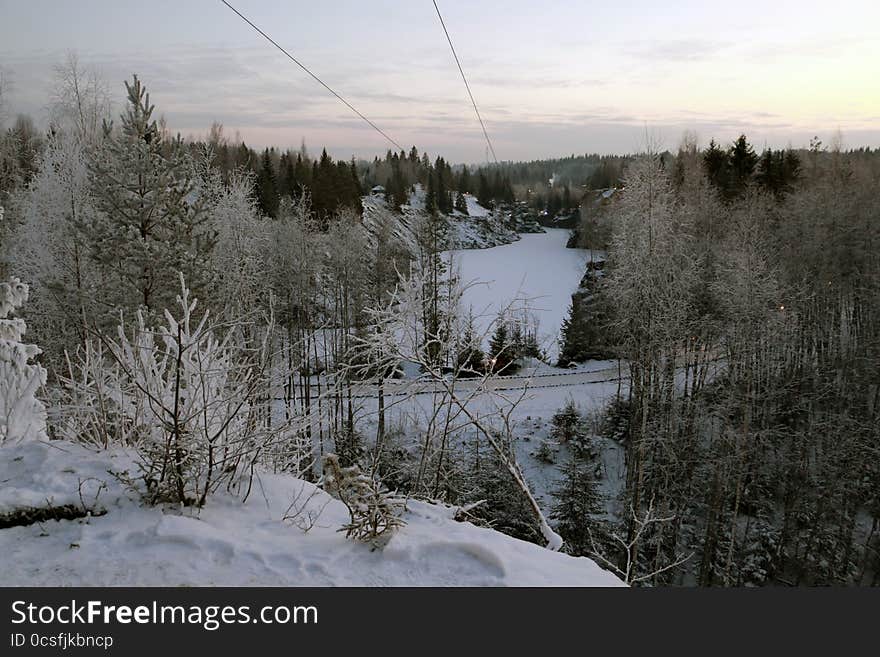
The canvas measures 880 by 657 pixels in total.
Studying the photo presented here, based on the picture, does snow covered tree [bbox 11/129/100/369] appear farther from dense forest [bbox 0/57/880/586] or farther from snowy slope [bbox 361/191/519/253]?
snowy slope [bbox 361/191/519/253]

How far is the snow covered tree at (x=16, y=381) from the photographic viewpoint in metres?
7.27

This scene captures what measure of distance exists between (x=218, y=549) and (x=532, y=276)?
45.4 metres

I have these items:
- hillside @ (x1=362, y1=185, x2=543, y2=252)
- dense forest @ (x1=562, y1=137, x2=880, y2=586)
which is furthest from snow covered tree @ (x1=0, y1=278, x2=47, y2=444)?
hillside @ (x1=362, y1=185, x2=543, y2=252)

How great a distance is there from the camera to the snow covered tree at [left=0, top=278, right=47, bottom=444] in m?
7.27

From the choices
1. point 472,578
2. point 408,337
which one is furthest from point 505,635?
point 408,337

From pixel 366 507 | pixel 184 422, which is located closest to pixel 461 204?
pixel 184 422

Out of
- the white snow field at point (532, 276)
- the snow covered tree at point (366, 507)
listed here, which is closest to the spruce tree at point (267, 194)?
the white snow field at point (532, 276)

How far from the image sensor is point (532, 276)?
47375mm

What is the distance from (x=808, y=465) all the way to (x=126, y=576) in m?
20.3

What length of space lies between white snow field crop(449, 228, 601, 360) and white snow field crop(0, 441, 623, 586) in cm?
2306

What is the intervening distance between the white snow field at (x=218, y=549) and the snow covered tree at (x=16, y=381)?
10.9 ft

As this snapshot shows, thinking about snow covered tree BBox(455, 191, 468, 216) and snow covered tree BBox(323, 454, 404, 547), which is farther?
snow covered tree BBox(455, 191, 468, 216)

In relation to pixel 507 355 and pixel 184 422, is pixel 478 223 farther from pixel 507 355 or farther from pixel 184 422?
pixel 184 422

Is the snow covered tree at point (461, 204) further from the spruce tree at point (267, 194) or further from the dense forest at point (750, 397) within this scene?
the dense forest at point (750, 397)
